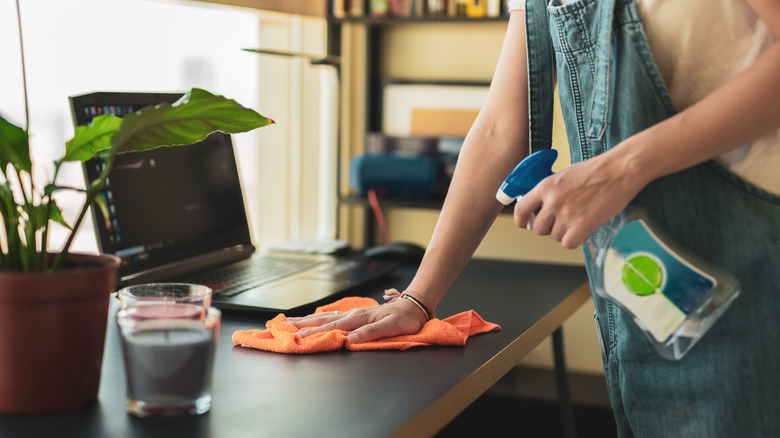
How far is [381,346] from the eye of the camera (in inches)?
39.2

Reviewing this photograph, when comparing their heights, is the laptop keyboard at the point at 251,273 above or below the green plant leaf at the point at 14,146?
below

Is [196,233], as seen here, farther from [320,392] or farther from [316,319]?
[320,392]

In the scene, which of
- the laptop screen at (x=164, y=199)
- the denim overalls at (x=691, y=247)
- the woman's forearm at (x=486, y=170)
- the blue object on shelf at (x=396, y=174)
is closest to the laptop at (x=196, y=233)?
the laptop screen at (x=164, y=199)

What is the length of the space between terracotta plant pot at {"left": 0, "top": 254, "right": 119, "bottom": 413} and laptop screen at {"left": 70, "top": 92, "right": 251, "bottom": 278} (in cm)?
60

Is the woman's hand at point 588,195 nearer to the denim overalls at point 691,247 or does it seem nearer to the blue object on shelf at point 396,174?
the denim overalls at point 691,247

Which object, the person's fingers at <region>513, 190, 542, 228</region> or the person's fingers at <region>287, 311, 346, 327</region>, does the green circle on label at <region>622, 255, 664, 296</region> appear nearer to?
the person's fingers at <region>513, 190, 542, 228</region>

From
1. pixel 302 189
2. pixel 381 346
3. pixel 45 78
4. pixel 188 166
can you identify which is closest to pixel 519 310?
pixel 381 346

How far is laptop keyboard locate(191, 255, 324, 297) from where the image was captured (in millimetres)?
1338

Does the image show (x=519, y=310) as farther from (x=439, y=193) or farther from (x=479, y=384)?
(x=439, y=193)

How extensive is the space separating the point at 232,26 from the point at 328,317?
177cm

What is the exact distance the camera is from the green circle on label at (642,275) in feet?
2.83

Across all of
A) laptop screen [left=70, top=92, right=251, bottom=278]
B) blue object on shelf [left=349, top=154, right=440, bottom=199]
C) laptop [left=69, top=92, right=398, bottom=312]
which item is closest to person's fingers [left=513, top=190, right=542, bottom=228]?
laptop [left=69, top=92, right=398, bottom=312]

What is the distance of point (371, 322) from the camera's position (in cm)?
105

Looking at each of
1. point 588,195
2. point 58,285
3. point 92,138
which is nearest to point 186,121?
point 92,138
